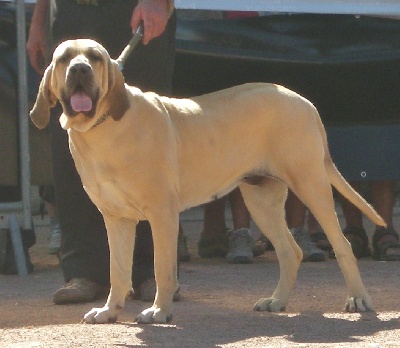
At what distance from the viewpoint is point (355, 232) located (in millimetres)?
7922

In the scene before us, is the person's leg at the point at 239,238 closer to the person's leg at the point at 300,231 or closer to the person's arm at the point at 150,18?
the person's leg at the point at 300,231

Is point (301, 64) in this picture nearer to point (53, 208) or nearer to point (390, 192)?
point (390, 192)

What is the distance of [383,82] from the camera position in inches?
312

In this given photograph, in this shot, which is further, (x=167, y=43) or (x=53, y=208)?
(x=53, y=208)

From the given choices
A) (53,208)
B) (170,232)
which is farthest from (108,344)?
(53,208)

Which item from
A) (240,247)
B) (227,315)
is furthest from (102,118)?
(240,247)

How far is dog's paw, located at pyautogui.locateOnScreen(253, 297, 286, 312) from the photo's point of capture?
572 cm

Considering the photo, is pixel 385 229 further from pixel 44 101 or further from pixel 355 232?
pixel 44 101

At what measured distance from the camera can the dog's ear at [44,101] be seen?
5172 millimetres

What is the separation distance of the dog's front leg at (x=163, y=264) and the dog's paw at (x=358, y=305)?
0.94 metres

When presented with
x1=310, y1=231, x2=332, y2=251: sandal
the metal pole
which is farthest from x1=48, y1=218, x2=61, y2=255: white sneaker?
x1=310, y1=231, x2=332, y2=251: sandal

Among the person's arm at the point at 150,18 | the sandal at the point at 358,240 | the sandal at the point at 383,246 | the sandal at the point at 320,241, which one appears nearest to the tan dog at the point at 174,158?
the person's arm at the point at 150,18

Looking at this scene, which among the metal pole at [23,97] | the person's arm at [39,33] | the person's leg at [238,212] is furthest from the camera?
the person's leg at [238,212]

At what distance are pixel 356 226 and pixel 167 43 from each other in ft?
7.81
